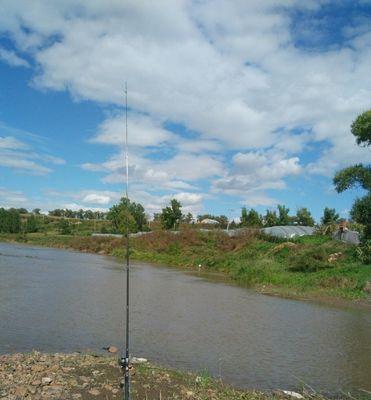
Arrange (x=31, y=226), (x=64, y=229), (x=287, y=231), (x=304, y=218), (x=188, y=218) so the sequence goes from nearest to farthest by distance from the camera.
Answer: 1. (x=287, y=231)
2. (x=304, y=218)
3. (x=188, y=218)
4. (x=64, y=229)
5. (x=31, y=226)

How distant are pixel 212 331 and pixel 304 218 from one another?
50170 mm

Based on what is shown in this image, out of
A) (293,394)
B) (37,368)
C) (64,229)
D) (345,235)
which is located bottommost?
(293,394)

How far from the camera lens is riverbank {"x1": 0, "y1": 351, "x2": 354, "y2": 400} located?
6.83m

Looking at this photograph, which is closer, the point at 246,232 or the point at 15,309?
→ the point at 15,309

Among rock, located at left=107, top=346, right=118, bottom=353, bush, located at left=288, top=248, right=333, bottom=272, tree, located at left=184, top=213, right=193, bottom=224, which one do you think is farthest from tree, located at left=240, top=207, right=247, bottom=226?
rock, located at left=107, top=346, right=118, bottom=353

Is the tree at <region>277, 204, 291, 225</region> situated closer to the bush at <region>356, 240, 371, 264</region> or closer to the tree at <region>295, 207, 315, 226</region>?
the tree at <region>295, 207, 315, 226</region>

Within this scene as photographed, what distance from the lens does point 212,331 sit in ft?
45.5

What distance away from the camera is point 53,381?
283 inches

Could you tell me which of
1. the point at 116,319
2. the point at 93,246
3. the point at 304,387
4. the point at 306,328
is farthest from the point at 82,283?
the point at 93,246

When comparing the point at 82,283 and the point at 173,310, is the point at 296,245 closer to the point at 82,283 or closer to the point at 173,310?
the point at 82,283

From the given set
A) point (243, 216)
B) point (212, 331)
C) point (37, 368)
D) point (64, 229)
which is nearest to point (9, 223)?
point (64, 229)

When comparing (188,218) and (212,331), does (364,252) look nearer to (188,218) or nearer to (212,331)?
(212,331)

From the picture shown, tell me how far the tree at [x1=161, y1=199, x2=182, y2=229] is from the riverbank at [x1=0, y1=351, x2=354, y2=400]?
60490 millimetres

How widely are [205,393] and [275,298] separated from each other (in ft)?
51.3
